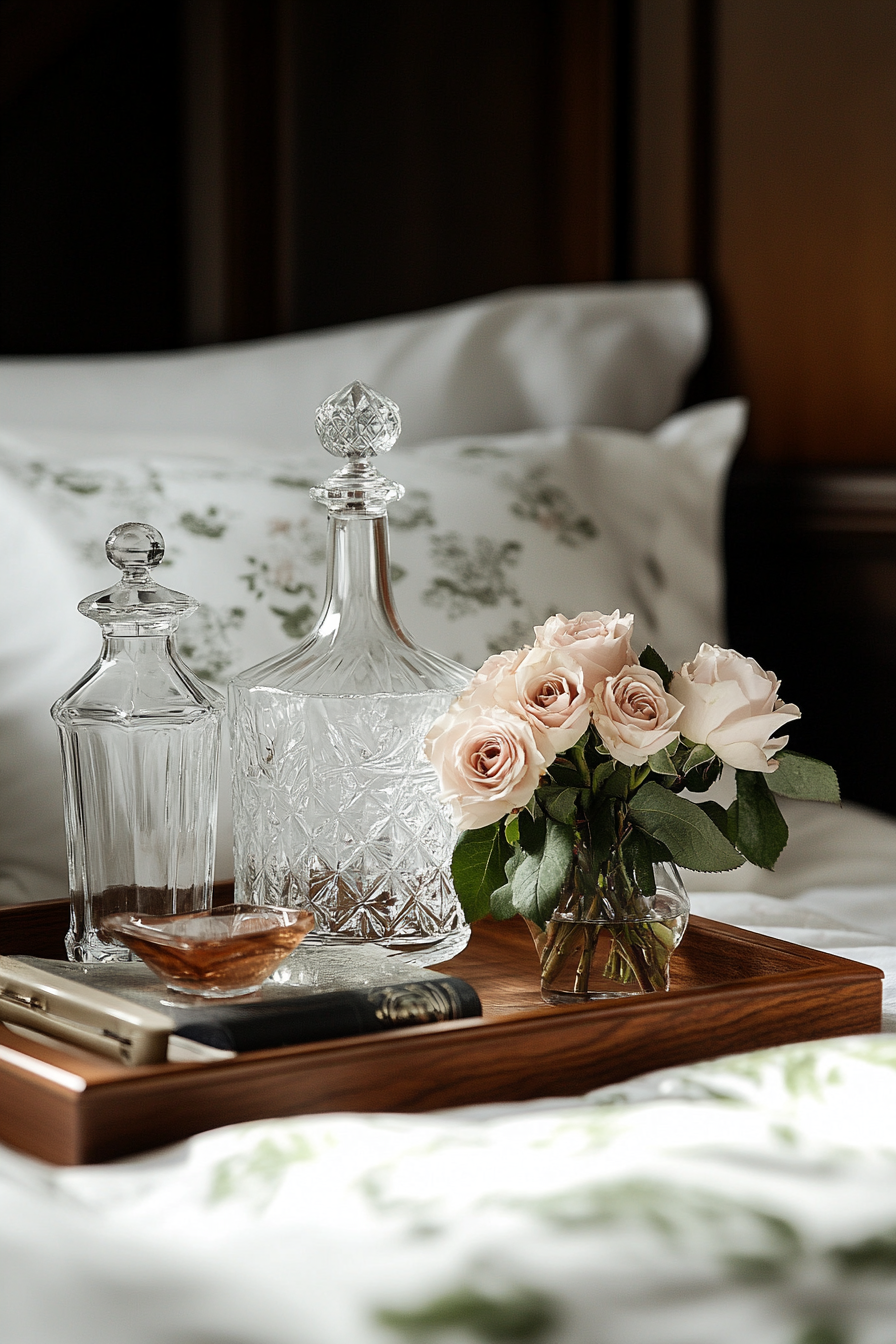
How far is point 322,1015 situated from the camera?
0.66 meters

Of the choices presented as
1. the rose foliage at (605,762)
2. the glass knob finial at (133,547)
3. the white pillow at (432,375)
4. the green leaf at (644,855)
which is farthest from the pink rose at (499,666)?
the white pillow at (432,375)

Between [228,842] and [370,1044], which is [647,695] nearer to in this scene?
[370,1044]

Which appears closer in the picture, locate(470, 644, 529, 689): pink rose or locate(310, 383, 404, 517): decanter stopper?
locate(470, 644, 529, 689): pink rose

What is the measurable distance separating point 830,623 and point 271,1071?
130cm

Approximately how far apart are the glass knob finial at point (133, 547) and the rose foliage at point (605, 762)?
0.21m

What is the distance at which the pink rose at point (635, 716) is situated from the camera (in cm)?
73

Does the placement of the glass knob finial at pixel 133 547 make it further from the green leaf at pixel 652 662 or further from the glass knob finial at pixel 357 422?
the green leaf at pixel 652 662

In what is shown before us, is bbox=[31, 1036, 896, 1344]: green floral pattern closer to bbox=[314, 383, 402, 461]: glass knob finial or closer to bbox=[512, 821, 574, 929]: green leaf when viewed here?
bbox=[512, 821, 574, 929]: green leaf

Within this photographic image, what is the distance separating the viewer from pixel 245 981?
0.75 m

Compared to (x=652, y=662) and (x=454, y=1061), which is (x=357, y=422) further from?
(x=454, y=1061)

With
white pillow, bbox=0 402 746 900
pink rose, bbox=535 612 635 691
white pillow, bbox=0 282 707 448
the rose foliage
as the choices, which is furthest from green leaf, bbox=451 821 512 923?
white pillow, bbox=0 282 707 448

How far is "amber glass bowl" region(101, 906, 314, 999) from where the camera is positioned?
2.40ft

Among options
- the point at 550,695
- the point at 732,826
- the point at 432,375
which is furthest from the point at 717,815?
the point at 432,375

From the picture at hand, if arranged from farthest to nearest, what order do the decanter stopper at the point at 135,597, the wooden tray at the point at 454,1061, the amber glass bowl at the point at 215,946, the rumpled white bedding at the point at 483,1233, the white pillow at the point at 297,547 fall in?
the white pillow at the point at 297,547 → the decanter stopper at the point at 135,597 → the amber glass bowl at the point at 215,946 → the wooden tray at the point at 454,1061 → the rumpled white bedding at the point at 483,1233
